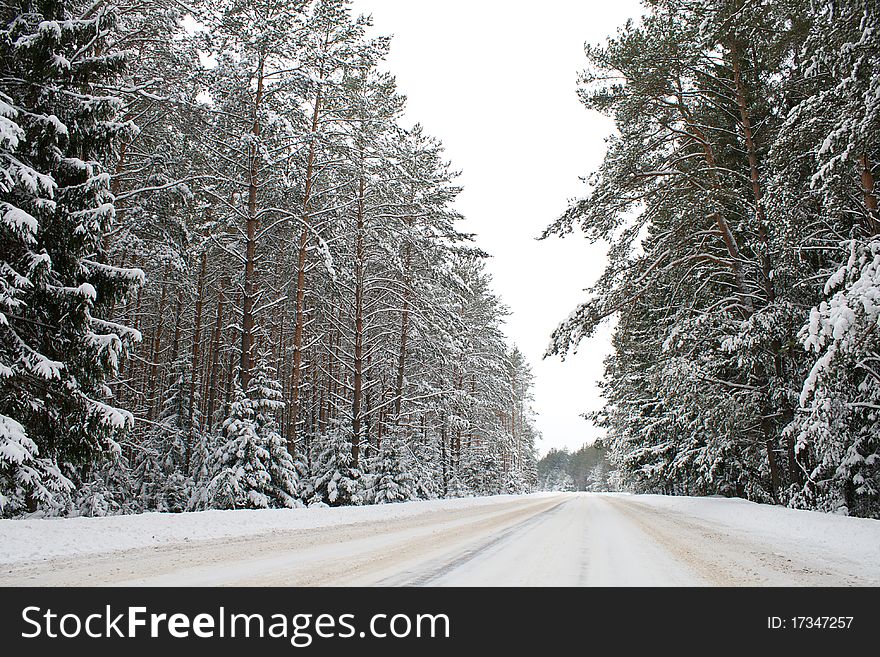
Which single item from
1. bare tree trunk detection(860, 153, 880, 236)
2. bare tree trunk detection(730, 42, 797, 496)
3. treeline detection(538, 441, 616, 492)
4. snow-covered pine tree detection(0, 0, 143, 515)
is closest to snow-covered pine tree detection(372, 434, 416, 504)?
snow-covered pine tree detection(0, 0, 143, 515)

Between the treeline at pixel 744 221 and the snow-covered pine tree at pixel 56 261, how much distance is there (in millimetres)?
10547

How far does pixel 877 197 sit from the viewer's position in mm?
10602

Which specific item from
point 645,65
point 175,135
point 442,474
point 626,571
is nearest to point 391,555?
point 626,571

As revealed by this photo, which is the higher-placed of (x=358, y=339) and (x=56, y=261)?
(x=358, y=339)

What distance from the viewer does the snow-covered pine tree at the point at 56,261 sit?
847 cm

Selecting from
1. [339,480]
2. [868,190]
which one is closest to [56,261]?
[339,480]

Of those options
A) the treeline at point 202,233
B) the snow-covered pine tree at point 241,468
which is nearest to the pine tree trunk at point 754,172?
the treeline at point 202,233

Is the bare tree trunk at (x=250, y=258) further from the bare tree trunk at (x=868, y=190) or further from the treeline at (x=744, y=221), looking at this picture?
the bare tree trunk at (x=868, y=190)

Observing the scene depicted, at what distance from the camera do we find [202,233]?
19.9 m

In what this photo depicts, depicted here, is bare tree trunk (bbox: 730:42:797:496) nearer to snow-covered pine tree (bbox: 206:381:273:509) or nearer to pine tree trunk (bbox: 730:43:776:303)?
pine tree trunk (bbox: 730:43:776:303)

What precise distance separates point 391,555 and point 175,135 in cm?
1557

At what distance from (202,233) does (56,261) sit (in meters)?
11.3

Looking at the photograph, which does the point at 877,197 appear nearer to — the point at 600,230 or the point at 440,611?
the point at 600,230

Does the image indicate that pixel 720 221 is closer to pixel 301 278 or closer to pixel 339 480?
pixel 301 278
